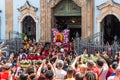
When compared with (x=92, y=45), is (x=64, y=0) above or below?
above

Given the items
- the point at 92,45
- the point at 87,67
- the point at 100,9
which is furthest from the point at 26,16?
Result: the point at 87,67

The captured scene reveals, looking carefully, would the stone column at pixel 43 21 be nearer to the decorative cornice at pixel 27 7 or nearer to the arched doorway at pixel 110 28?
the decorative cornice at pixel 27 7

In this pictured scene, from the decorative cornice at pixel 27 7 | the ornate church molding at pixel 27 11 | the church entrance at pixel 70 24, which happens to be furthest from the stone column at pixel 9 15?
the church entrance at pixel 70 24

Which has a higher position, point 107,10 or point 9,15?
point 107,10

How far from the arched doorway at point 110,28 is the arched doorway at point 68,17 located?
1.66m

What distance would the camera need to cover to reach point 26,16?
27047mm

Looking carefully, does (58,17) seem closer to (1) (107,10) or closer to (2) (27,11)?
(2) (27,11)

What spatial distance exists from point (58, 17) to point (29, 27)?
197 cm

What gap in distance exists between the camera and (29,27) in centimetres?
2725

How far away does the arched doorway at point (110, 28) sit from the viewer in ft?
83.4

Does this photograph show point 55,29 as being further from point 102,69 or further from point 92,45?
point 102,69

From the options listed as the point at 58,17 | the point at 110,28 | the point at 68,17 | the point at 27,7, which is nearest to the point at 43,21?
the point at 58,17

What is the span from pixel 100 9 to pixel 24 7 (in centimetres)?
496

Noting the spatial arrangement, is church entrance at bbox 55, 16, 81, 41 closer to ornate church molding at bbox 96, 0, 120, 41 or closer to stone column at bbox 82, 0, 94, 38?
stone column at bbox 82, 0, 94, 38
